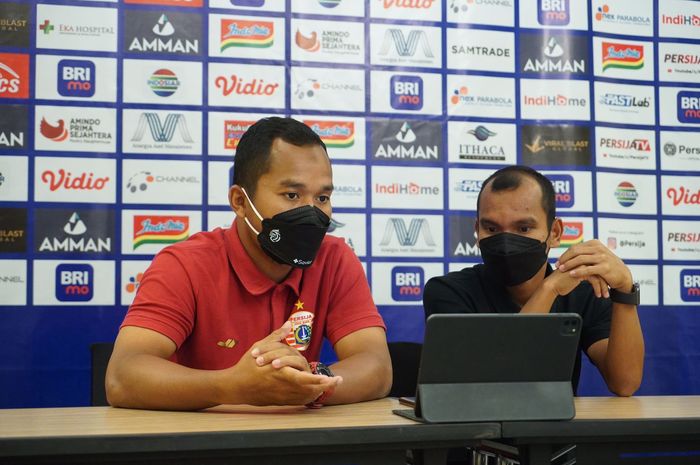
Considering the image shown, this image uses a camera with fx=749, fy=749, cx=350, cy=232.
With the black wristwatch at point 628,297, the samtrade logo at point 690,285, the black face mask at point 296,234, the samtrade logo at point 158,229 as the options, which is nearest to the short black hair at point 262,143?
the black face mask at point 296,234

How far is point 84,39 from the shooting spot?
3105 mm

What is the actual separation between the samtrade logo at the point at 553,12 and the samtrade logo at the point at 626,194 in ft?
2.71

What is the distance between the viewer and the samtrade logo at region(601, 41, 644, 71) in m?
3.63

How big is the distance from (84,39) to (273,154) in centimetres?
171

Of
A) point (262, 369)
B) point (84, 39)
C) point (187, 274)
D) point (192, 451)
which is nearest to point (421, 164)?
point (84, 39)

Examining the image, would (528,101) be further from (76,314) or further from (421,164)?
(76,314)

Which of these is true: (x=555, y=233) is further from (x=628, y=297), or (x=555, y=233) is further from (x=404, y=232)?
(x=404, y=232)

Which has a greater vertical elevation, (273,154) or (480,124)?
(480,124)

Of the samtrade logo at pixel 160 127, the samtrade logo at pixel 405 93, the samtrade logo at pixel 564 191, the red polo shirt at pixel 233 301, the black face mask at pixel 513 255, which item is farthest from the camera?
the samtrade logo at pixel 564 191

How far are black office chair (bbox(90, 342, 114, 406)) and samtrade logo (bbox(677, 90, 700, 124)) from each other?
2925 millimetres

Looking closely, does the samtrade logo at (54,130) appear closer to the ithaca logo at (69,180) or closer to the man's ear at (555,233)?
the ithaca logo at (69,180)

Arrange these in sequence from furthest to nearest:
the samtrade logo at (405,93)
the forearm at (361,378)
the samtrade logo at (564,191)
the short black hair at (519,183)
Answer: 1. the samtrade logo at (564,191)
2. the samtrade logo at (405,93)
3. the short black hair at (519,183)
4. the forearm at (361,378)

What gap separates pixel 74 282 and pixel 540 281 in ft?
6.09

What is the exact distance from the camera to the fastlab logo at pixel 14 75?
9.93 feet
